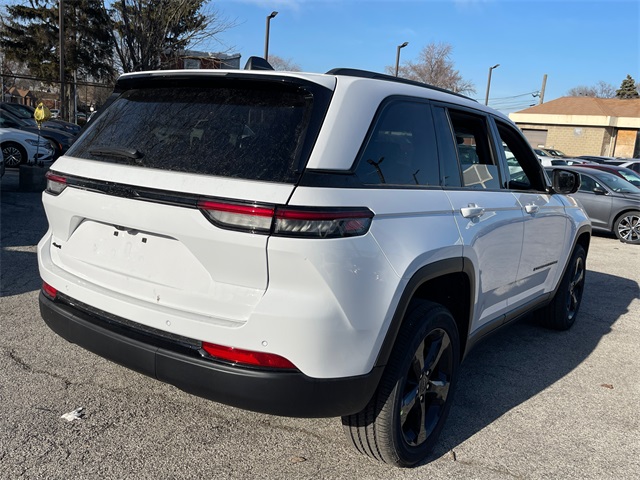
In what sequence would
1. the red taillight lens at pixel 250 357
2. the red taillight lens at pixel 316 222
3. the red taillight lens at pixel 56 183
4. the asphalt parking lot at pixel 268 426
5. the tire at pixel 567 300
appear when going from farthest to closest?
the tire at pixel 567 300
the red taillight lens at pixel 56 183
the asphalt parking lot at pixel 268 426
the red taillight lens at pixel 250 357
the red taillight lens at pixel 316 222

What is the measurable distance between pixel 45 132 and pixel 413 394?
15617mm

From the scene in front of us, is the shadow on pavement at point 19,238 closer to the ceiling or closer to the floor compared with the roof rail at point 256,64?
closer to the floor

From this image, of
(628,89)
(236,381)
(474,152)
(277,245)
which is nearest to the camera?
(277,245)

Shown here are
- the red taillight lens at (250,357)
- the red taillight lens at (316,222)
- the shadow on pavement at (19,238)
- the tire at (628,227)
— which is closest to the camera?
the red taillight lens at (316,222)

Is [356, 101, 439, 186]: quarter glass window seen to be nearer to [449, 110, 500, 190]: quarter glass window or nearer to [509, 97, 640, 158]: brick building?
[449, 110, 500, 190]: quarter glass window

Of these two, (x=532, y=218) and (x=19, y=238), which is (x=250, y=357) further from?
(x=19, y=238)

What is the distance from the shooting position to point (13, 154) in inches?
527

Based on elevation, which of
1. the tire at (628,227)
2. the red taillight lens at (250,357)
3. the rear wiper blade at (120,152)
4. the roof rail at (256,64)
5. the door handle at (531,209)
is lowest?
the tire at (628,227)

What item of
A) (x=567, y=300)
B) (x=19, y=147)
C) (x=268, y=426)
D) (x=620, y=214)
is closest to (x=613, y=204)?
(x=620, y=214)

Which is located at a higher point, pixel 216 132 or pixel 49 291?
pixel 216 132

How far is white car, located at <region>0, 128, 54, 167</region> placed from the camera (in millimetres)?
13297

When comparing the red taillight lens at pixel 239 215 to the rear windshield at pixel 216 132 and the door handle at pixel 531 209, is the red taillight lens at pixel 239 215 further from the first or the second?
the door handle at pixel 531 209

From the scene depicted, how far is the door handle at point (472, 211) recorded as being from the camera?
3.12m

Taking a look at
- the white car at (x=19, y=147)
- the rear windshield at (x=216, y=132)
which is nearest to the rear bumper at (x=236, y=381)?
the rear windshield at (x=216, y=132)
